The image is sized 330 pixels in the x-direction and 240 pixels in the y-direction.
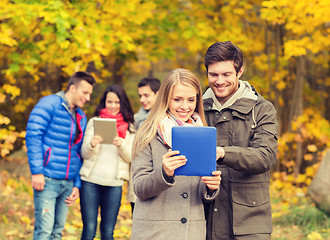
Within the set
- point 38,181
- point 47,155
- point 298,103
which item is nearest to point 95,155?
point 47,155

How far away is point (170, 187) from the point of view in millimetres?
2420

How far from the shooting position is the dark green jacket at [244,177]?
2.49 m

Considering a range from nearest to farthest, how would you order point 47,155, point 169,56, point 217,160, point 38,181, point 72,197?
point 217,160 < point 38,181 < point 47,155 < point 72,197 < point 169,56

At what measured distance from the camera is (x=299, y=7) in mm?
5699

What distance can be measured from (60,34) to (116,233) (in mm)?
2688

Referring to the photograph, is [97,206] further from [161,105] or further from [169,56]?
[169,56]

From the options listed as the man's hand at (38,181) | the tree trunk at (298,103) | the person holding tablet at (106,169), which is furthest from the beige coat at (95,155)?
the tree trunk at (298,103)

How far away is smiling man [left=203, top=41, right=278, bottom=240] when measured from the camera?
8.19 feet

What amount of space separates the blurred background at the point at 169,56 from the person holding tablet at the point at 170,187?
10.5 ft

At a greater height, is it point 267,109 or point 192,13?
point 192,13

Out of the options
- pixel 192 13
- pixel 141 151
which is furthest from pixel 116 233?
pixel 192 13

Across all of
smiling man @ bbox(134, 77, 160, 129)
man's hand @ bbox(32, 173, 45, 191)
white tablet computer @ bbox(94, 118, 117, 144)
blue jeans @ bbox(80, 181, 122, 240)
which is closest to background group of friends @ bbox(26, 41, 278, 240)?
white tablet computer @ bbox(94, 118, 117, 144)

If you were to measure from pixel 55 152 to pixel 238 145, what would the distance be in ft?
7.08

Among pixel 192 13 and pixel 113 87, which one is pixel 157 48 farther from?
pixel 113 87
